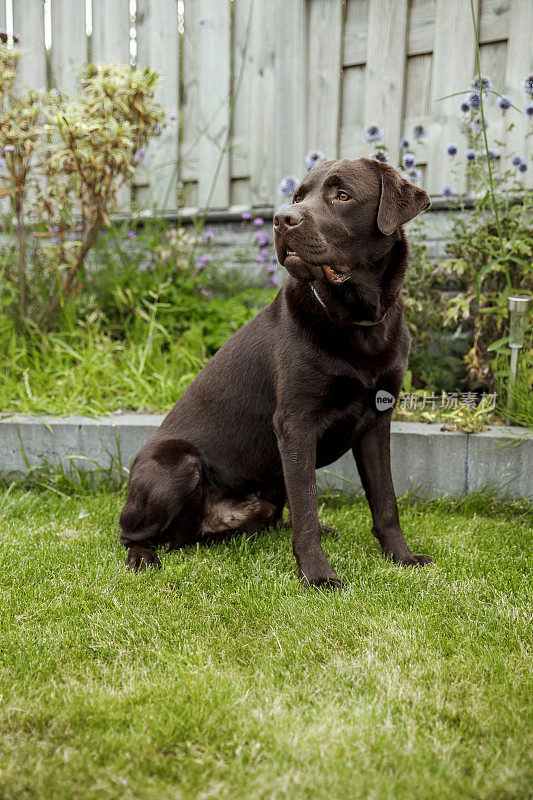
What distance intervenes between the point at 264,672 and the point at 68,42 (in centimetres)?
512

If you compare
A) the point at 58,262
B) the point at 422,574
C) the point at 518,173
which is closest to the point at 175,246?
the point at 58,262

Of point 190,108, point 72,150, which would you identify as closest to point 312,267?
point 72,150

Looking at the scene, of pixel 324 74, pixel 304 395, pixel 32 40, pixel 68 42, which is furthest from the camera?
pixel 32 40

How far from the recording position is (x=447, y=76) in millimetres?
4148

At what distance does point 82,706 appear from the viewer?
1.58 m

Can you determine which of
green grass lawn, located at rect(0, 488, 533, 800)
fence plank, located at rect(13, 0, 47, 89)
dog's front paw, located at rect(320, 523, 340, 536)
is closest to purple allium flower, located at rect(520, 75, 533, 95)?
green grass lawn, located at rect(0, 488, 533, 800)

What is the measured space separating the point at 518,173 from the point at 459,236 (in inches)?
29.8

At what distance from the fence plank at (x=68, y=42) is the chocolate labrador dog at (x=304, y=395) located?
364 cm

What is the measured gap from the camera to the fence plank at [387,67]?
4262mm

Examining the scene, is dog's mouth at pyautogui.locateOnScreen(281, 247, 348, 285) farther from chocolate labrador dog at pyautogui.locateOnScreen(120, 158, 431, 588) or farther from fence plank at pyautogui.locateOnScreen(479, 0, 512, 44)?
fence plank at pyautogui.locateOnScreen(479, 0, 512, 44)

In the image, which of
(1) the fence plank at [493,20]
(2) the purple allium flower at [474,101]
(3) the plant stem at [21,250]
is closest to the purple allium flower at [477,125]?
(2) the purple allium flower at [474,101]

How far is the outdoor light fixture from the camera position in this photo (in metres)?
3.19

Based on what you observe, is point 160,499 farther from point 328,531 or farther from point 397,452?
point 397,452

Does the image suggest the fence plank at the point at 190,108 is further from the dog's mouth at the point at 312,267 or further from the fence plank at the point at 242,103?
the dog's mouth at the point at 312,267
